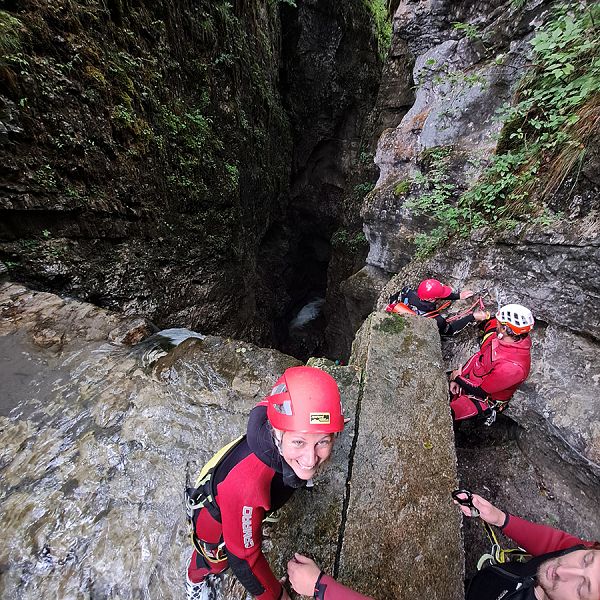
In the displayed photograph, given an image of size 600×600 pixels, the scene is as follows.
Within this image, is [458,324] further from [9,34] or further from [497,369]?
[9,34]

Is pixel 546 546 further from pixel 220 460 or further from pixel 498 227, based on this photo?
pixel 498 227

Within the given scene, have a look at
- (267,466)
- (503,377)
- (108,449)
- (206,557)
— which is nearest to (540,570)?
(267,466)

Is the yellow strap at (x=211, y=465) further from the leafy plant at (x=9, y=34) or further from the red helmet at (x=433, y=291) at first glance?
the leafy plant at (x=9, y=34)

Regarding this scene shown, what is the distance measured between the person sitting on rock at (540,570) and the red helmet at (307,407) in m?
1.13

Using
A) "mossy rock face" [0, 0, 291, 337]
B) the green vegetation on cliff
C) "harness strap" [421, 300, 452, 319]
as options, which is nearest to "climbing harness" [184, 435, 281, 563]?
"harness strap" [421, 300, 452, 319]

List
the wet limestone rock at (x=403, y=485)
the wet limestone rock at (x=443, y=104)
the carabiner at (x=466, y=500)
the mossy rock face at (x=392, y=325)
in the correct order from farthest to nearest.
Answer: the wet limestone rock at (x=443, y=104), the mossy rock face at (x=392, y=325), the carabiner at (x=466, y=500), the wet limestone rock at (x=403, y=485)

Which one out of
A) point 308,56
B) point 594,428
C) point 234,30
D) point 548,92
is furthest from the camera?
point 308,56

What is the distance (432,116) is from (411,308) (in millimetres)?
4418

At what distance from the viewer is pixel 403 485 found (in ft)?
6.50

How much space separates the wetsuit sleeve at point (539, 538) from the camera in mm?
1852

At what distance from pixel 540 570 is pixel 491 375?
1.91 metres

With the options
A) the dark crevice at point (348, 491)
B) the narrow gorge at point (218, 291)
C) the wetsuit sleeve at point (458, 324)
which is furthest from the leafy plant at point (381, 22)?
the dark crevice at point (348, 491)

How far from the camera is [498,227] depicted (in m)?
4.07

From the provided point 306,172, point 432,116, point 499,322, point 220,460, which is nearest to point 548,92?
point 432,116
